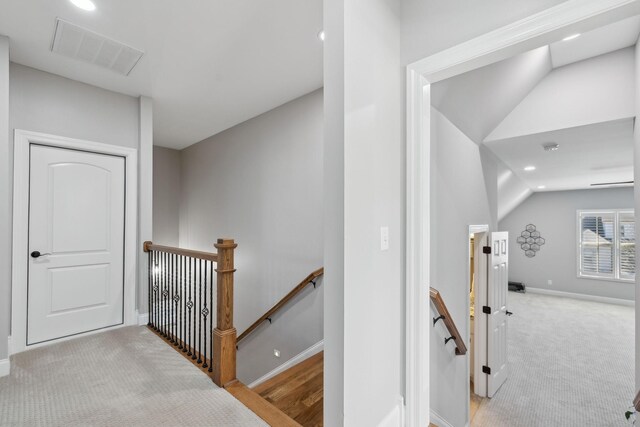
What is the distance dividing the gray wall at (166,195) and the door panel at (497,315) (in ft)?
17.4

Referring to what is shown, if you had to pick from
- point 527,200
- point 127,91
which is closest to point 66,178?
point 127,91

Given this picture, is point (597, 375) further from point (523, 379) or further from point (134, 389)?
point (134, 389)

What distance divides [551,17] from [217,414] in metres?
2.56

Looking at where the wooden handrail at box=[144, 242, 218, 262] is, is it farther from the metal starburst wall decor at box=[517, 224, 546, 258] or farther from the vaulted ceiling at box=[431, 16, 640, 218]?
the metal starburst wall decor at box=[517, 224, 546, 258]

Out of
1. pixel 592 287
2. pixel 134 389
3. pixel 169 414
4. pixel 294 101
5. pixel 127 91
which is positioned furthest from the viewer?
pixel 592 287

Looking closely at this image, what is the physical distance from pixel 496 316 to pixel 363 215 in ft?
11.4

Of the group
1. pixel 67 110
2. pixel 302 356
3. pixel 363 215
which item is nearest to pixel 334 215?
pixel 363 215

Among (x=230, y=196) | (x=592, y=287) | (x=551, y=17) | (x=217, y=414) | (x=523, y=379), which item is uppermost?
(x=551, y=17)

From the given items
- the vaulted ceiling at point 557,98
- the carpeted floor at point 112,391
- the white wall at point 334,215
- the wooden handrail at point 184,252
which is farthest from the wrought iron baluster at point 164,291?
the vaulted ceiling at point 557,98

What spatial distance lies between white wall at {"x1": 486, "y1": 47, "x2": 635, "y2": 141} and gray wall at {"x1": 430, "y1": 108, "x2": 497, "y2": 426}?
606 mm

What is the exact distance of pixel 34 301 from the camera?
2.62 m

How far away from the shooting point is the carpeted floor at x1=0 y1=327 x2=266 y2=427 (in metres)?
1.68

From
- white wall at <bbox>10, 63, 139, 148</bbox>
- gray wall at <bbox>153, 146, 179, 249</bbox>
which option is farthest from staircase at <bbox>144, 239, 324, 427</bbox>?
gray wall at <bbox>153, 146, 179, 249</bbox>

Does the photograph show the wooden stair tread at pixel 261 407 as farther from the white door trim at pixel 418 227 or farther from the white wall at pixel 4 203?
the white wall at pixel 4 203
